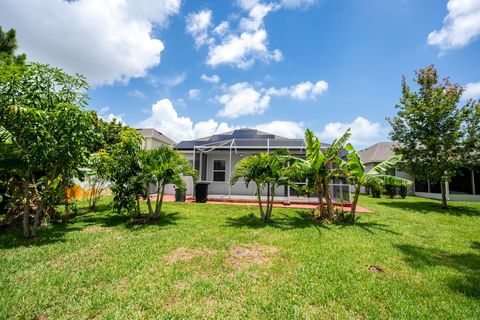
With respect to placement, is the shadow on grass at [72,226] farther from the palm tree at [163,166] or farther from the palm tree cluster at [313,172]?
the palm tree cluster at [313,172]

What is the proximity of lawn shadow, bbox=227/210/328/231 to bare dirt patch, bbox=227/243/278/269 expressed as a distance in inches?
86.1

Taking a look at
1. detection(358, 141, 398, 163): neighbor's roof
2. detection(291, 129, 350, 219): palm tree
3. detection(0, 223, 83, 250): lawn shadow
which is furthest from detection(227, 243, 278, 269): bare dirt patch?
detection(358, 141, 398, 163): neighbor's roof

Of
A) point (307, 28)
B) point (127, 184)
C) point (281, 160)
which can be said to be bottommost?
point (127, 184)

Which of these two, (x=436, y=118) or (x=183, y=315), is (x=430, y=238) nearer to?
(x=183, y=315)

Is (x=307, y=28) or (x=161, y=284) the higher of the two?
(x=307, y=28)

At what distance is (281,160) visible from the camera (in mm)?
8672

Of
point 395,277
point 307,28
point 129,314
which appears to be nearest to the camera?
point 129,314

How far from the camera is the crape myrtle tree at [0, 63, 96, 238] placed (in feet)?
18.5

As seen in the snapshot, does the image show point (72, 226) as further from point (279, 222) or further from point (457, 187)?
point (457, 187)

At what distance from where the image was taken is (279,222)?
878cm

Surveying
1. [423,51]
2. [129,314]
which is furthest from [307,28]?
[129,314]

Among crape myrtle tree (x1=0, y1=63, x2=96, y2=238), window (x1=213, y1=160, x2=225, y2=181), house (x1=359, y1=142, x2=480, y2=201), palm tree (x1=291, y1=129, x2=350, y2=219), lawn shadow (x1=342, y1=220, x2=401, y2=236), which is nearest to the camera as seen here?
crape myrtle tree (x1=0, y1=63, x2=96, y2=238)

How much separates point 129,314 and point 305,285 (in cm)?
290

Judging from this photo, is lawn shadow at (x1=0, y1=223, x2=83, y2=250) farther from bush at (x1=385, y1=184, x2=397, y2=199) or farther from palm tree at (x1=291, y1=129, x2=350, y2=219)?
bush at (x1=385, y1=184, x2=397, y2=199)
